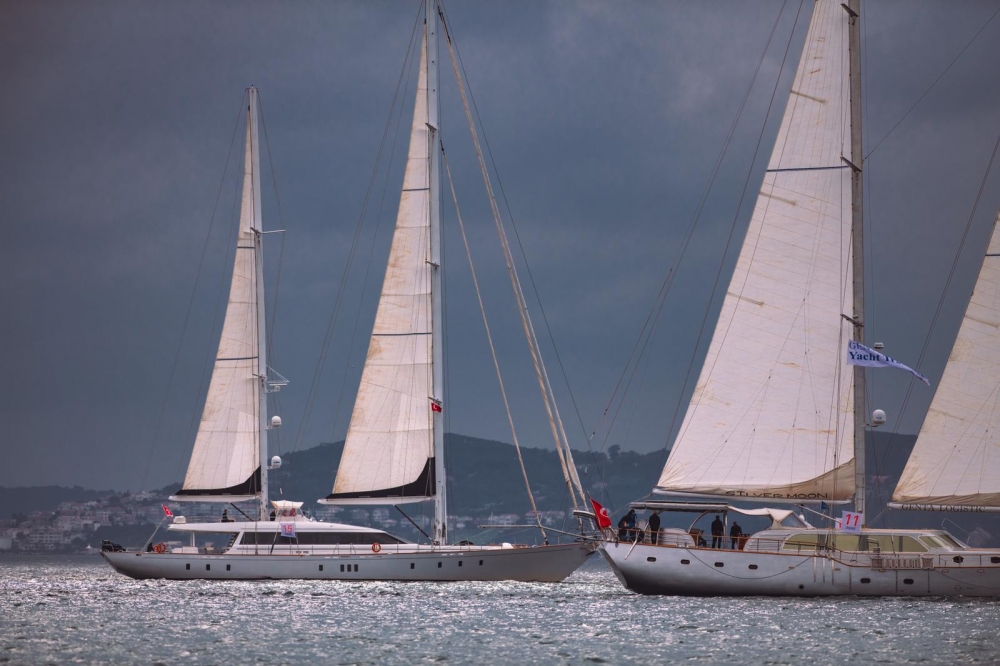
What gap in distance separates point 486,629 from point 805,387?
12586 millimetres

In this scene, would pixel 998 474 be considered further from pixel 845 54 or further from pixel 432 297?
pixel 432 297

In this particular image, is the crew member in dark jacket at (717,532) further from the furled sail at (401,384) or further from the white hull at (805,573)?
the furled sail at (401,384)

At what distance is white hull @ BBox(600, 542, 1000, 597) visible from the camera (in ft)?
128

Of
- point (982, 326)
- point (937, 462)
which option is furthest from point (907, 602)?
point (982, 326)

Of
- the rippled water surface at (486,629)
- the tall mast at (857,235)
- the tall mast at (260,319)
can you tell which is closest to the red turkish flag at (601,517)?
the rippled water surface at (486,629)

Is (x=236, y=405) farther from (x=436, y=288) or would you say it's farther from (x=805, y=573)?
(x=805, y=573)

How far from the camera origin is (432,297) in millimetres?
52469

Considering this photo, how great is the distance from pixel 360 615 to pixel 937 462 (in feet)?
56.3

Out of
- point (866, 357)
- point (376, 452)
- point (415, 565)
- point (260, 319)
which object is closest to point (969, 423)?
point (866, 357)

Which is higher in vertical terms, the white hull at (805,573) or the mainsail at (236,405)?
the mainsail at (236,405)

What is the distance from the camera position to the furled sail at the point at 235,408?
5569 cm

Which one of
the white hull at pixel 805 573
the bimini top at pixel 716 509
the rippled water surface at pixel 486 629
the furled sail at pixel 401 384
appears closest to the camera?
the rippled water surface at pixel 486 629

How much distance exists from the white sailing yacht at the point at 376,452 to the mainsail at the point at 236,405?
0.04 metres

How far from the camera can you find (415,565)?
49.4 m
